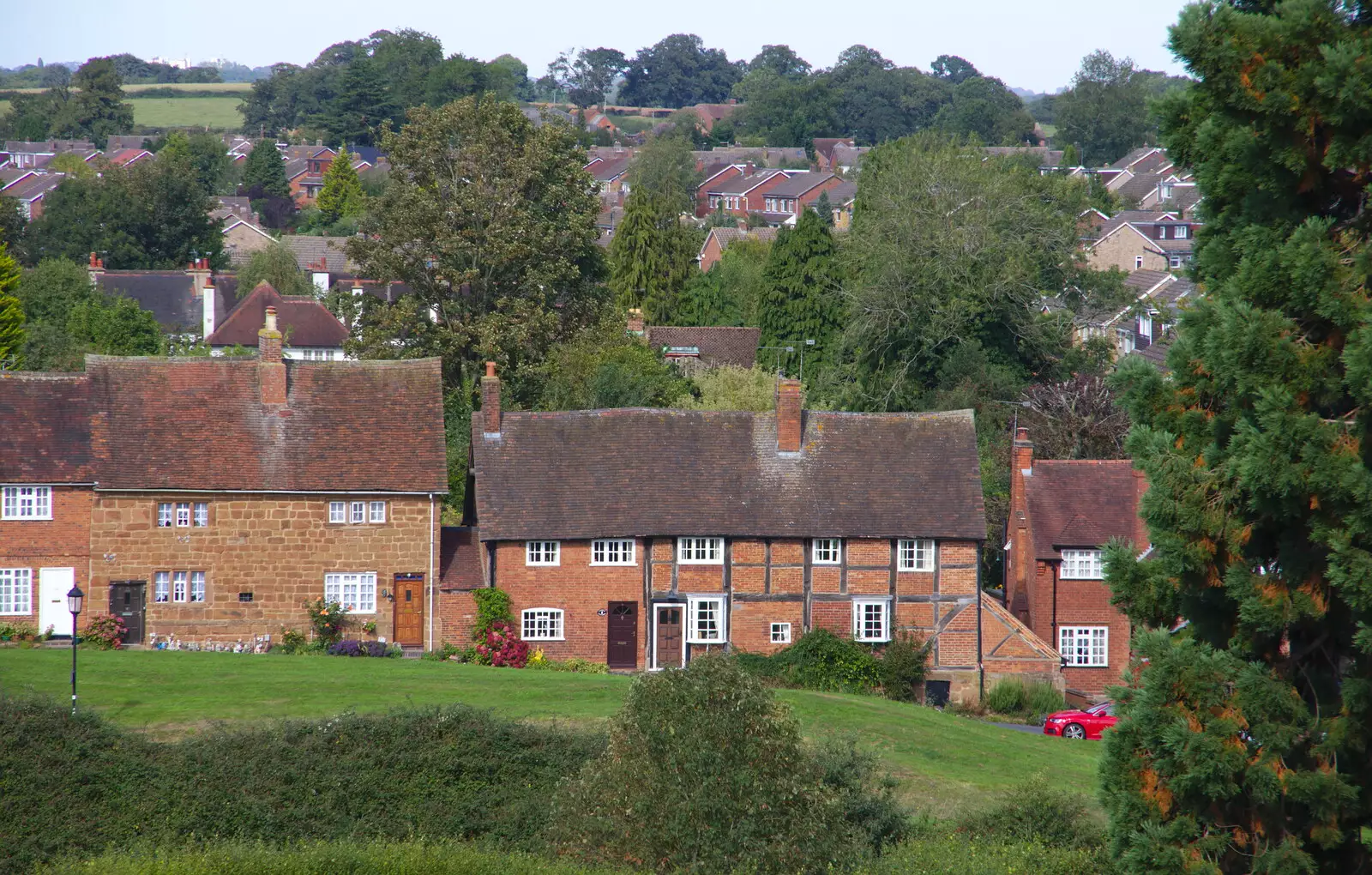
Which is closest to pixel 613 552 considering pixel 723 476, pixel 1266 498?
pixel 723 476

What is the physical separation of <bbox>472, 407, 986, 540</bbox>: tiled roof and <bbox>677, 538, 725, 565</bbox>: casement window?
0.36 meters

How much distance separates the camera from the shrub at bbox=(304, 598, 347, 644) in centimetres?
3753

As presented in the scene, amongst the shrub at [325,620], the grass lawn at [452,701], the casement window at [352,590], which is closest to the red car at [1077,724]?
the grass lawn at [452,701]

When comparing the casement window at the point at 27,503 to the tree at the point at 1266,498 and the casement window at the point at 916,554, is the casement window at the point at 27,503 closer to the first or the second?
the casement window at the point at 916,554

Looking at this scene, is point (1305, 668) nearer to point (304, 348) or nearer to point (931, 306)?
point (931, 306)

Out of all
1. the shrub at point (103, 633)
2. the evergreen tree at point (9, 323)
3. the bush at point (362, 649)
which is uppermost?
the evergreen tree at point (9, 323)

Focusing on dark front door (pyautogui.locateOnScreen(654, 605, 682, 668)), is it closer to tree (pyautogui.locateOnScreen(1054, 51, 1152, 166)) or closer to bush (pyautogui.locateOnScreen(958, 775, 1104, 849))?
bush (pyautogui.locateOnScreen(958, 775, 1104, 849))

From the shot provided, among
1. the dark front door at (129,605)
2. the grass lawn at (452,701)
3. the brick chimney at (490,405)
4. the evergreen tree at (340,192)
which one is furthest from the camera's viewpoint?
the evergreen tree at (340,192)

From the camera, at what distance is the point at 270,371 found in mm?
39594

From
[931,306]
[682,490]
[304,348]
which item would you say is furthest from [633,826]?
[304,348]

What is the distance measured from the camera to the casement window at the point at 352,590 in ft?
125

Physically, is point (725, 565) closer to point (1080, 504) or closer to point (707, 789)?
point (1080, 504)

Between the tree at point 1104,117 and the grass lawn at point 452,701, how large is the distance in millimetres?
152338

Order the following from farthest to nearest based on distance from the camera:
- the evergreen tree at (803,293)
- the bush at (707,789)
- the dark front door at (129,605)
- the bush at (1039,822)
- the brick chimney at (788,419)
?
the evergreen tree at (803,293) < the brick chimney at (788,419) < the dark front door at (129,605) < the bush at (1039,822) < the bush at (707,789)
